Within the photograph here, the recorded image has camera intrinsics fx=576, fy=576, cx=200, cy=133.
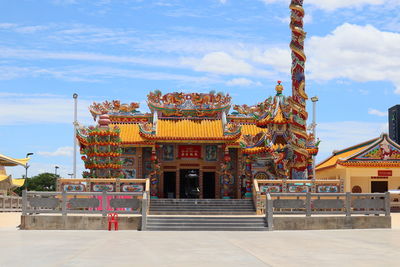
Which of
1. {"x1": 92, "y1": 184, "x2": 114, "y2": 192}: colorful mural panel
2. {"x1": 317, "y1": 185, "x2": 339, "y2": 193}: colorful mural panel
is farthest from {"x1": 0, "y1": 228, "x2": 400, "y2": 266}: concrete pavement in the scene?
{"x1": 317, "y1": 185, "x2": 339, "y2": 193}: colorful mural panel

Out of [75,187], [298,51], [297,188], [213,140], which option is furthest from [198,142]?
[75,187]

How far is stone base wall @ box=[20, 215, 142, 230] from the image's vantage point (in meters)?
23.8

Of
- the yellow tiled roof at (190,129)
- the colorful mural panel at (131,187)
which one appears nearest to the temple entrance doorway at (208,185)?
the yellow tiled roof at (190,129)

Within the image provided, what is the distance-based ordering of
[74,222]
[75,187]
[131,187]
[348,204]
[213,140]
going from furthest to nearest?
[213,140] → [131,187] → [75,187] → [348,204] → [74,222]

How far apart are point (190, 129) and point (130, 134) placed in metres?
4.26

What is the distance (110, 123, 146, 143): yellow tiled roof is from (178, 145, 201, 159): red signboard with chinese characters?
123 inches

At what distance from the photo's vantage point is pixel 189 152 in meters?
41.2

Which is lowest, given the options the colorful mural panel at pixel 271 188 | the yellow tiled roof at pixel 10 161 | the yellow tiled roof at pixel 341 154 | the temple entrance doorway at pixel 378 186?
the colorful mural panel at pixel 271 188

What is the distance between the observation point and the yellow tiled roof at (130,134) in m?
39.7

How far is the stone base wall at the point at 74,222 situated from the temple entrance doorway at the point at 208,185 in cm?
1755

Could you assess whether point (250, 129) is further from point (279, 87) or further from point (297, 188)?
point (297, 188)

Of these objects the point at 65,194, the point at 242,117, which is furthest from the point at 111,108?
the point at 65,194

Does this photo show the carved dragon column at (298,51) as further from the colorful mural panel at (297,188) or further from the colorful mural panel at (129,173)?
the colorful mural panel at (129,173)

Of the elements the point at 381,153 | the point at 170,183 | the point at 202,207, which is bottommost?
the point at 202,207
